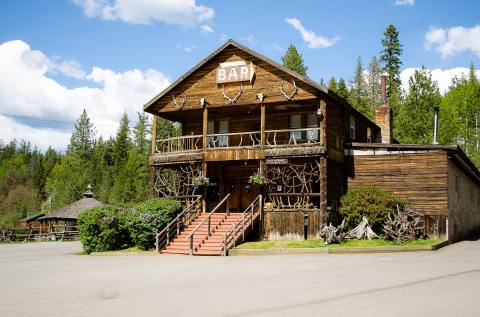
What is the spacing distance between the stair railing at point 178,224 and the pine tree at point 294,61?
3279 cm

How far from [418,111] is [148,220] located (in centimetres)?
2649

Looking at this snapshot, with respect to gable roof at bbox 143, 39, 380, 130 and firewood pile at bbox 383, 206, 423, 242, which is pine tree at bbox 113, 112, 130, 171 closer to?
gable roof at bbox 143, 39, 380, 130

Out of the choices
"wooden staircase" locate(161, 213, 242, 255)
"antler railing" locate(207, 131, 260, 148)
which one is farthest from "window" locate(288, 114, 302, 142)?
"wooden staircase" locate(161, 213, 242, 255)

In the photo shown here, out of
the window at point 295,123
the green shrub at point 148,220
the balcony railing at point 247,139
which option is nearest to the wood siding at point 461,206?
the balcony railing at point 247,139

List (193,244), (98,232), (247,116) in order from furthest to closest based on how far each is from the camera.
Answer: (247,116)
(98,232)
(193,244)

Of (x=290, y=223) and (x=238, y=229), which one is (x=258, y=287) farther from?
(x=290, y=223)

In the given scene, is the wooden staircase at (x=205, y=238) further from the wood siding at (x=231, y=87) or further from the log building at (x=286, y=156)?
the wood siding at (x=231, y=87)

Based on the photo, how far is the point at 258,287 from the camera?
1186 cm

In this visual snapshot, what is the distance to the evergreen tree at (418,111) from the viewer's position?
4084 cm

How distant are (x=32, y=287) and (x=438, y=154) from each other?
19.1m

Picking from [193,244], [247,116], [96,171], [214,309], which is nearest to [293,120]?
[247,116]

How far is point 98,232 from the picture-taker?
24328mm

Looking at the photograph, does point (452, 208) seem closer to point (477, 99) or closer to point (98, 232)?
point (98, 232)

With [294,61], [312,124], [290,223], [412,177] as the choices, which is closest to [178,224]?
[290,223]
